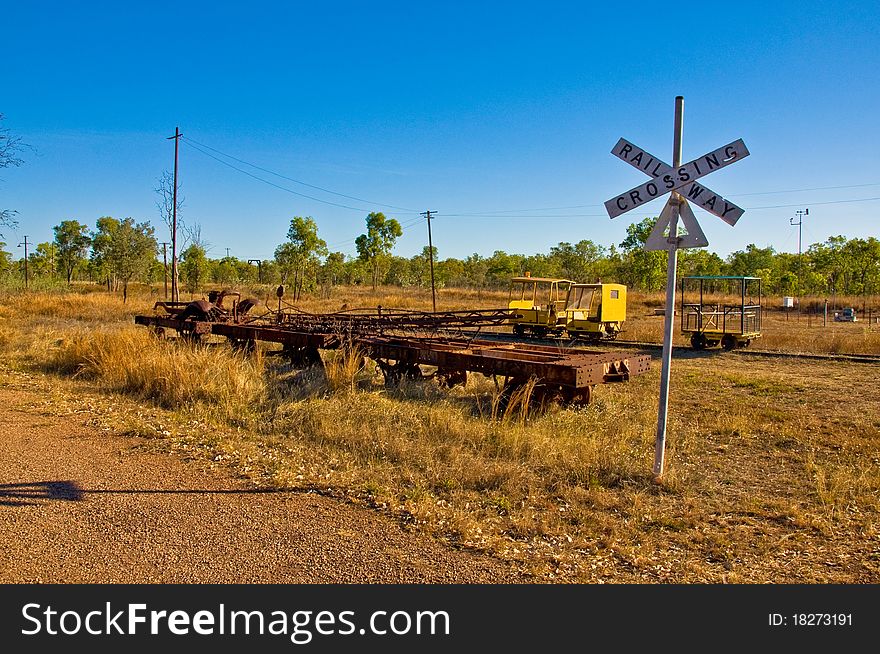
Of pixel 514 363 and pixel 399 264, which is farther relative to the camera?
pixel 399 264

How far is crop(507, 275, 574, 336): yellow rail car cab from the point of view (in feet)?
66.8

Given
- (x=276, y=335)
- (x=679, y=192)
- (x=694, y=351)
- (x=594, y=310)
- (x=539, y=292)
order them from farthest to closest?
1. (x=539, y=292)
2. (x=594, y=310)
3. (x=694, y=351)
4. (x=276, y=335)
5. (x=679, y=192)

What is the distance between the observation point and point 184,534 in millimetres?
3898

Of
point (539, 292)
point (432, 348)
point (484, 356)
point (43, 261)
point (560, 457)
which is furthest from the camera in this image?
point (43, 261)

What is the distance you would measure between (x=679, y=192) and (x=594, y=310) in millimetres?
15884

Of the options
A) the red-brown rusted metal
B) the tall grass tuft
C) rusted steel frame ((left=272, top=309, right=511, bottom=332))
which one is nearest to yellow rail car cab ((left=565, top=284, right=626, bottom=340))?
rusted steel frame ((left=272, top=309, right=511, bottom=332))

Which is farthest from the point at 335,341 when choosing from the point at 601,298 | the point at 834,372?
the point at 601,298

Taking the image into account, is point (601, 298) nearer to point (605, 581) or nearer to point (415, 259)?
point (605, 581)

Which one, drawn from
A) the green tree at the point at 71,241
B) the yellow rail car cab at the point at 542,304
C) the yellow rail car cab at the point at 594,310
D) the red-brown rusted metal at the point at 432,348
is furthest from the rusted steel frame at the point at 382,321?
the green tree at the point at 71,241

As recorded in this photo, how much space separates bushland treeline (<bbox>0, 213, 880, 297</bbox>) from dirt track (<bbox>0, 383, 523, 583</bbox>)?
24.2 m

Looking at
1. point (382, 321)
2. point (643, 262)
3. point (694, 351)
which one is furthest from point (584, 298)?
point (643, 262)

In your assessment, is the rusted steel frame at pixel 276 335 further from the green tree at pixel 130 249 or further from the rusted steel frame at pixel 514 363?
the green tree at pixel 130 249

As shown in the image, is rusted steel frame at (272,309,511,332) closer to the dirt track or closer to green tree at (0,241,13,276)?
the dirt track

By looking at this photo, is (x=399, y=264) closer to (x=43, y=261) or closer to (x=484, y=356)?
(x=43, y=261)
